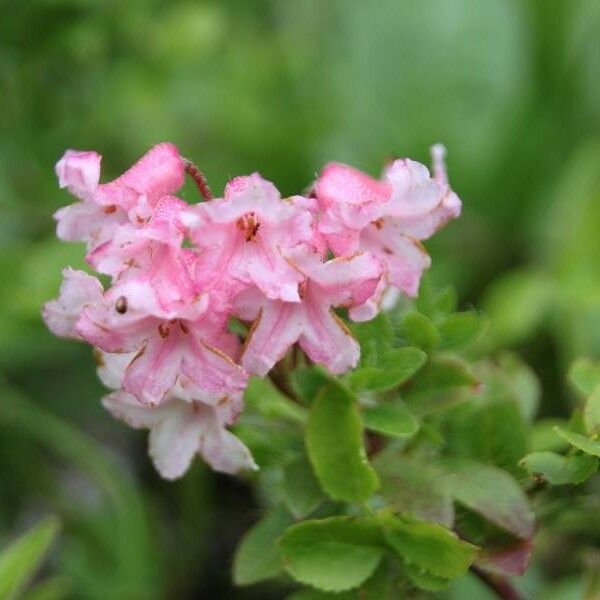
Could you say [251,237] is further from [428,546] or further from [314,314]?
[428,546]

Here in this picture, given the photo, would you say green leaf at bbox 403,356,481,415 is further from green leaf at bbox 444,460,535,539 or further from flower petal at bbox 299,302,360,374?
flower petal at bbox 299,302,360,374

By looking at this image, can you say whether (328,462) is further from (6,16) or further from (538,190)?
(538,190)

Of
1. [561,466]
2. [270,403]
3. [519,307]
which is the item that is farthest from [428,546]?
[519,307]

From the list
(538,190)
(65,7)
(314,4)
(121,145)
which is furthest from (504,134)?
(65,7)

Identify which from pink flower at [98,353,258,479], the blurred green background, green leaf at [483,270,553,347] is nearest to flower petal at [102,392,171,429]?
pink flower at [98,353,258,479]

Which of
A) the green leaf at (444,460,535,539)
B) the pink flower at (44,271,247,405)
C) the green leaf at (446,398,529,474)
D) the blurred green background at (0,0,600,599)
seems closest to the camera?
the pink flower at (44,271,247,405)

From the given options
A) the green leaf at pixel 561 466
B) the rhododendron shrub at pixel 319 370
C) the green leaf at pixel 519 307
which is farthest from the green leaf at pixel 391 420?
the green leaf at pixel 519 307
